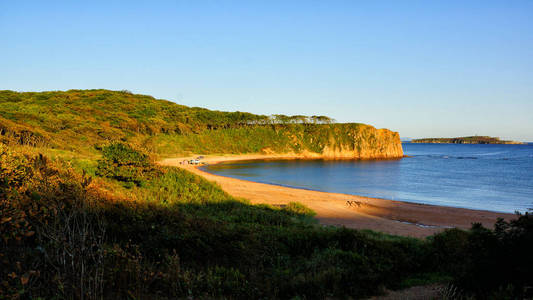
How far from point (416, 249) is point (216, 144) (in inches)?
3237

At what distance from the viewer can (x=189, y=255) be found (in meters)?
8.16

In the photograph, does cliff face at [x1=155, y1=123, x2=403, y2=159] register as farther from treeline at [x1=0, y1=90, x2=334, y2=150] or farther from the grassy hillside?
treeline at [x1=0, y1=90, x2=334, y2=150]

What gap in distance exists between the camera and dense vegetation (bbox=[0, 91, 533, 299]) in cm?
511

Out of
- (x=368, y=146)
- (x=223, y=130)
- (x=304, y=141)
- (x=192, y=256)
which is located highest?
(x=223, y=130)

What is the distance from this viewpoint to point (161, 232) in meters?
8.70

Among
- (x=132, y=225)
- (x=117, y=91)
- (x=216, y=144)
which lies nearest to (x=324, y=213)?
(x=132, y=225)

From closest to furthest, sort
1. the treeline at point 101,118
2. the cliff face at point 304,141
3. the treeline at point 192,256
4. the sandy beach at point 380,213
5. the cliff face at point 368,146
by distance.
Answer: the treeline at point 192,256
the sandy beach at point 380,213
the treeline at point 101,118
the cliff face at point 304,141
the cliff face at point 368,146

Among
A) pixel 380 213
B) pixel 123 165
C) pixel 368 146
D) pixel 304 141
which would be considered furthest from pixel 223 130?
pixel 123 165

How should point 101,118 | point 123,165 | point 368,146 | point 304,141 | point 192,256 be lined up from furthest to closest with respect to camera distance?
point 368,146 → point 304,141 → point 101,118 → point 123,165 → point 192,256

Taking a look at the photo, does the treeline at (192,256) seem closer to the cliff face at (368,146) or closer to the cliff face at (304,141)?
the cliff face at (304,141)

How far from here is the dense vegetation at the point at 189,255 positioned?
511 cm

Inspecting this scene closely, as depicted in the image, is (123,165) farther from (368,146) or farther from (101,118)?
(368,146)

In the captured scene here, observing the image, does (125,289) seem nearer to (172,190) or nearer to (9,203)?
(9,203)

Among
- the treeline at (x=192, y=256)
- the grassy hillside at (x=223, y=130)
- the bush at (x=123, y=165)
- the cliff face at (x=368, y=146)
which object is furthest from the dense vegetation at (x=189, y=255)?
the cliff face at (x=368, y=146)
